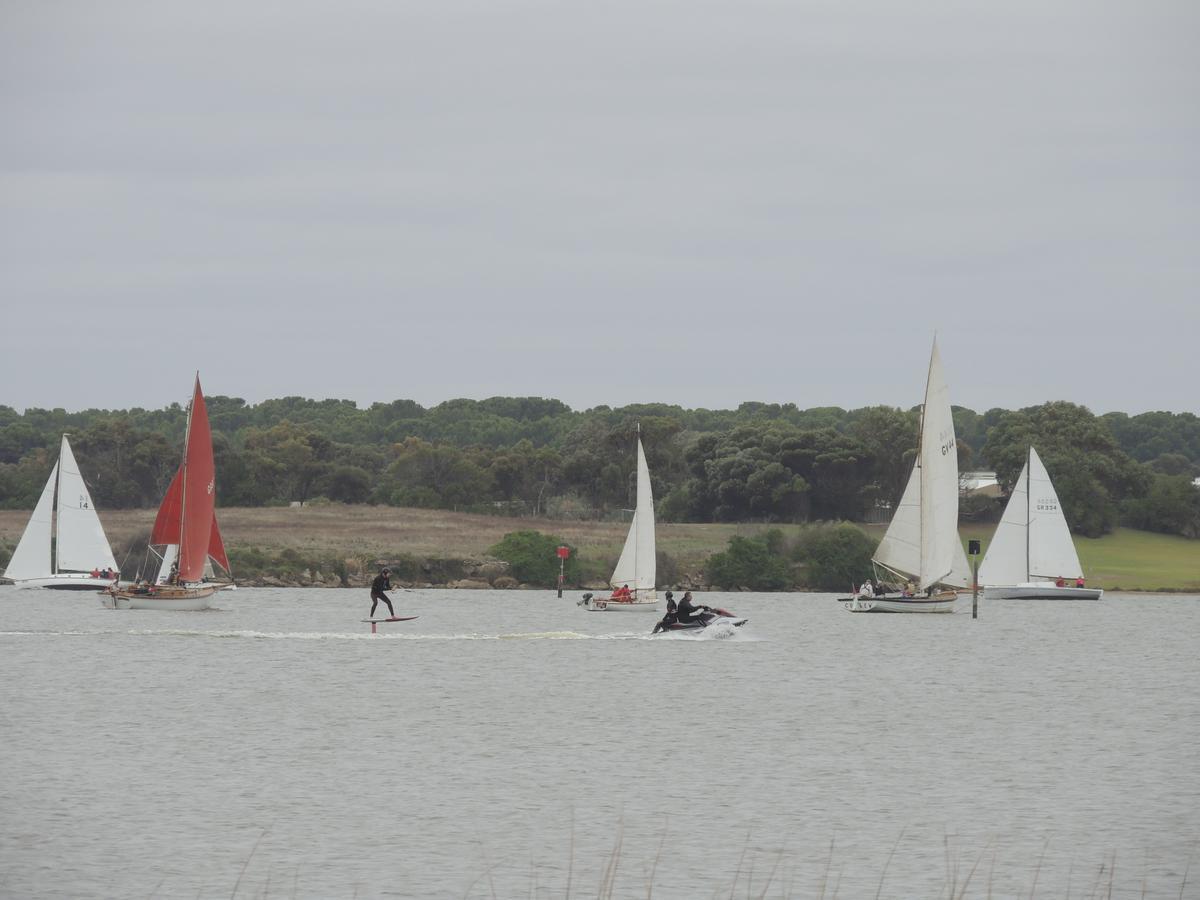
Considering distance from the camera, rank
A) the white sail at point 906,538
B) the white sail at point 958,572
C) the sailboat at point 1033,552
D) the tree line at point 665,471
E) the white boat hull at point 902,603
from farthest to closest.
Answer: the tree line at point 665,471
the sailboat at point 1033,552
the white sail at point 958,572
the white boat hull at point 902,603
the white sail at point 906,538

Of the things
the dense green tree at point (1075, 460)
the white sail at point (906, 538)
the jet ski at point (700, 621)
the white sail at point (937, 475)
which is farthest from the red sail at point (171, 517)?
the dense green tree at point (1075, 460)

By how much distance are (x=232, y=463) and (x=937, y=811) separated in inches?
4378

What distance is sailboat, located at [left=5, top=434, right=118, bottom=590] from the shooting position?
94250 mm

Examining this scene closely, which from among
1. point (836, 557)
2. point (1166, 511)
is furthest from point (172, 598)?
point (1166, 511)

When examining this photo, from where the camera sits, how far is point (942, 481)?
77750 mm

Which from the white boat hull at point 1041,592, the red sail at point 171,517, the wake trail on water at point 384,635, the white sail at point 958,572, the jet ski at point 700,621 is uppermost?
the red sail at point 171,517

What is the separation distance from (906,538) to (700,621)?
19.4m

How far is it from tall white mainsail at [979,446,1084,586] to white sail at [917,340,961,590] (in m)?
21.1

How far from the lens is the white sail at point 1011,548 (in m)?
98.8

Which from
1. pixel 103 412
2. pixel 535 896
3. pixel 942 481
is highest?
pixel 103 412

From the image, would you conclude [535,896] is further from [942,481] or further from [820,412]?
[820,412]

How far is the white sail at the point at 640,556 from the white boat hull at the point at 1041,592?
97.6ft

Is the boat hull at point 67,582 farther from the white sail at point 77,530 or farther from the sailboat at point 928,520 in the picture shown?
the sailboat at point 928,520

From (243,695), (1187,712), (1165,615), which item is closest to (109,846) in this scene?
(243,695)
